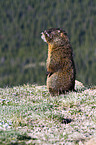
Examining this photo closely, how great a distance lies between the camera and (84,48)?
476 ft

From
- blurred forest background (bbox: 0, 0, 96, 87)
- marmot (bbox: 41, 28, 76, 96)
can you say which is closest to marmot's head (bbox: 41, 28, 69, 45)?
marmot (bbox: 41, 28, 76, 96)

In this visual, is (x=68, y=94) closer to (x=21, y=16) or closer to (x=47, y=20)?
(x=47, y=20)

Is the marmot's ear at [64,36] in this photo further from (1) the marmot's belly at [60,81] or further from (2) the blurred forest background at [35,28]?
(2) the blurred forest background at [35,28]

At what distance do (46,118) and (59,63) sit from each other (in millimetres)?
3376

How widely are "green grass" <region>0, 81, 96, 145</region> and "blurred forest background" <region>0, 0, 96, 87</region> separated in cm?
11748

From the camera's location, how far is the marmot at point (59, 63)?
11500mm

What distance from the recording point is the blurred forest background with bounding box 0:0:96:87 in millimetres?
142375

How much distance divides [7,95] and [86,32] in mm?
138442

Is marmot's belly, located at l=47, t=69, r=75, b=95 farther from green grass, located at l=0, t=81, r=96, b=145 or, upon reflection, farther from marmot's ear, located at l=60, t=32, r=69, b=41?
marmot's ear, located at l=60, t=32, r=69, b=41

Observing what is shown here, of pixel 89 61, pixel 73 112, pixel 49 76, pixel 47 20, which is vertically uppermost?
pixel 47 20

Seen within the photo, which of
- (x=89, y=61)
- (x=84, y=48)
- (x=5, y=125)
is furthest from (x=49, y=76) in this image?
(x=84, y=48)

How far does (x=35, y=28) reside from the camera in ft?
532

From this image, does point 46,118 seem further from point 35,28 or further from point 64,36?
point 35,28

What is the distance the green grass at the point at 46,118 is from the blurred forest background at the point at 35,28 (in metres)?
117
